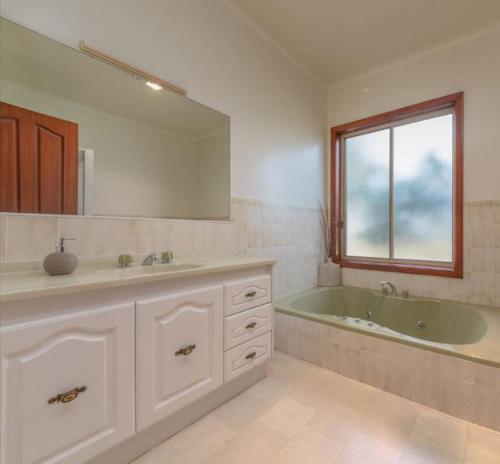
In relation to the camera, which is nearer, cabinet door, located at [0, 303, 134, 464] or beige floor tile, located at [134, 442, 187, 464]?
cabinet door, located at [0, 303, 134, 464]

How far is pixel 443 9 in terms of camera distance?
191 cm

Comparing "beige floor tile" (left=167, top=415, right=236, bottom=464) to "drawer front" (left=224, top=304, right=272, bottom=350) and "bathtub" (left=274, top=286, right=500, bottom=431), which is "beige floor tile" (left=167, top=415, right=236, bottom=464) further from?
"bathtub" (left=274, top=286, right=500, bottom=431)

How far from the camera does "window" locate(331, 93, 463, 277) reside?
2.29 m

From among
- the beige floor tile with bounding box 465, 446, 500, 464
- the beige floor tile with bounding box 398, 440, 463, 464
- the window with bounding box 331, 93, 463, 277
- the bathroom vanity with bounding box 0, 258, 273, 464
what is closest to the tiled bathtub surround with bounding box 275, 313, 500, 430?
the beige floor tile with bounding box 465, 446, 500, 464

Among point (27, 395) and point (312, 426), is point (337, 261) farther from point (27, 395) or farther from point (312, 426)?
point (27, 395)

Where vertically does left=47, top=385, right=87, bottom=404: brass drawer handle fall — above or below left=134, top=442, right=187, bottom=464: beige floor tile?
above

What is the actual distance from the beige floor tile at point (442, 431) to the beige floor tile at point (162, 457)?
108cm

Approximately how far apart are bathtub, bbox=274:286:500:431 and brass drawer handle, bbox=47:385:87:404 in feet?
4.78

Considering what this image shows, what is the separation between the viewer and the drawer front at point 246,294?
4.60ft

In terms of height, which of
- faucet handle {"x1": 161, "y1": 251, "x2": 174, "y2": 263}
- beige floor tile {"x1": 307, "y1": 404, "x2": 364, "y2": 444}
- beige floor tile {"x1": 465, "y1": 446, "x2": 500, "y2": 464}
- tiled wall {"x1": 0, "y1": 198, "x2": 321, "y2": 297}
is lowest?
beige floor tile {"x1": 307, "y1": 404, "x2": 364, "y2": 444}

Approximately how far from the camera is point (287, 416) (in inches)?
54.0

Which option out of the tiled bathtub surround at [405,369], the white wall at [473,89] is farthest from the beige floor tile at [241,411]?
the white wall at [473,89]

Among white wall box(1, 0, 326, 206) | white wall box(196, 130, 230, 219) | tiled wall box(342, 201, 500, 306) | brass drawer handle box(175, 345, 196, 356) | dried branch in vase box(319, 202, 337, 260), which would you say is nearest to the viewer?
brass drawer handle box(175, 345, 196, 356)

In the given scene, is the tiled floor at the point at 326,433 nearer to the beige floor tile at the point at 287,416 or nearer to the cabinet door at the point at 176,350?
the beige floor tile at the point at 287,416
